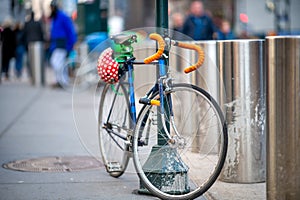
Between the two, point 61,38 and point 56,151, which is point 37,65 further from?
point 56,151

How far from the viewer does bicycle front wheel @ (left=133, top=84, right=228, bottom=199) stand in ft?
18.3

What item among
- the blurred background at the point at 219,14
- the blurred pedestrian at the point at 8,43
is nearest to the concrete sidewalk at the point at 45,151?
the blurred background at the point at 219,14

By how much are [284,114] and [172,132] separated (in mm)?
1014

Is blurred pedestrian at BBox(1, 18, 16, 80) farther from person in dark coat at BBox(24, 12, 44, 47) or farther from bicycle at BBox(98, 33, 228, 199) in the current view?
bicycle at BBox(98, 33, 228, 199)

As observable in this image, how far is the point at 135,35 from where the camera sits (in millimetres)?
6082

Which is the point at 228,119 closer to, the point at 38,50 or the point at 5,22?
the point at 38,50

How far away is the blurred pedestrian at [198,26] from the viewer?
14.5m

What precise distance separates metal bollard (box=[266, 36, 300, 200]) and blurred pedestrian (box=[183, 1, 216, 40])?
9452 millimetres

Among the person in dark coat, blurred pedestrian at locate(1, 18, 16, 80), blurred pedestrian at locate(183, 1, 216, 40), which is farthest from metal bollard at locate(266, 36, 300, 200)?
blurred pedestrian at locate(1, 18, 16, 80)

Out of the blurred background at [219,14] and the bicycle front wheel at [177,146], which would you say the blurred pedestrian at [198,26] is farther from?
the bicycle front wheel at [177,146]

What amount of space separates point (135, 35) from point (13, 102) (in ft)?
26.4

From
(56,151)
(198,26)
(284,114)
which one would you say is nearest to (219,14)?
(198,26)

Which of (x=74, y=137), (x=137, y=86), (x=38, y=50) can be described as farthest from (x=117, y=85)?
(x=38, y=50)

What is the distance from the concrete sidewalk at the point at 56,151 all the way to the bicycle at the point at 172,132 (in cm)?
26
